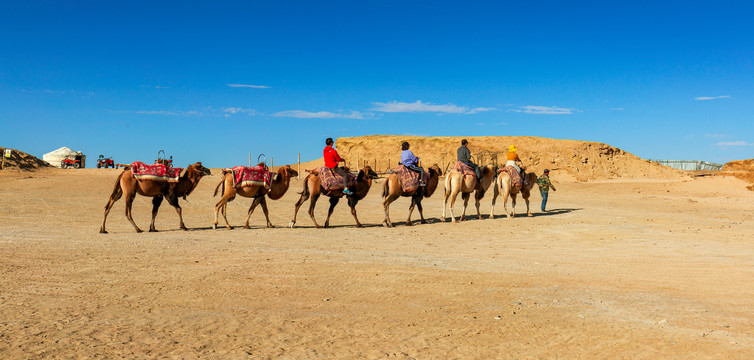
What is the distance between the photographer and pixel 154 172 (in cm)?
1500

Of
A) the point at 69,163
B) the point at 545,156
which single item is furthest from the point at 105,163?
the point at 545,156

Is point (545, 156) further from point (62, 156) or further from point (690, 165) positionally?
point (62, 156)

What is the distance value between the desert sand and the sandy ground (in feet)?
0.10

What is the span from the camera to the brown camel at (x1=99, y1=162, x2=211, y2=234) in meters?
14.8

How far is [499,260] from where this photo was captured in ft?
35.8

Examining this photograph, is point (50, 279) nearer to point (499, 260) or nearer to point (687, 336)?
point (499, 260)

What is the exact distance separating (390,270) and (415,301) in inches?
80.4

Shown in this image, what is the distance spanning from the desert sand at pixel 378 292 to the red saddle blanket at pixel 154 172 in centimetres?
141

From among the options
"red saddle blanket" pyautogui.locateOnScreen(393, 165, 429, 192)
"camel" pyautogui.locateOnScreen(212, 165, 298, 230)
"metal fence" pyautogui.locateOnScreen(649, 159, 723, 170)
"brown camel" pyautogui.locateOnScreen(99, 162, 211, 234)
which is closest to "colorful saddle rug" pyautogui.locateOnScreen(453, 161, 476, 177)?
"red saddle blanket" pyautogui.locateOnScreen(393, 165, 429, 192)

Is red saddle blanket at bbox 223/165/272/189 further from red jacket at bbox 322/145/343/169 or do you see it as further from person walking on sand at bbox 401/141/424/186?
person walking on sand at bbox 401/141/424/186

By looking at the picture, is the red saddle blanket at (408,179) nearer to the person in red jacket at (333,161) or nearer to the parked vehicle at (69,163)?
the person in red jacket at (333,161)

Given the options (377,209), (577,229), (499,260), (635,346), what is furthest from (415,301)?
(377,209)

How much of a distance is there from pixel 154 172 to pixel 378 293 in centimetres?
929

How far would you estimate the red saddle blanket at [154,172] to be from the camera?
1482cm
